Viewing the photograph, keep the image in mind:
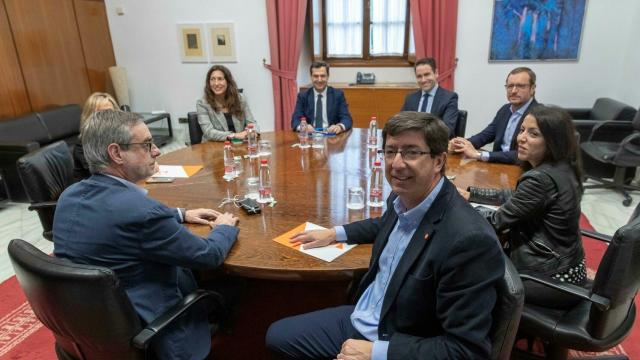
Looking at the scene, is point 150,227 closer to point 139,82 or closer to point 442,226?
point 442,226

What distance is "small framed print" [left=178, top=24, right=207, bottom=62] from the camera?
541 cm

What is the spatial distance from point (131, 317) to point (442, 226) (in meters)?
0.95

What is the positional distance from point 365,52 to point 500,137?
302cm

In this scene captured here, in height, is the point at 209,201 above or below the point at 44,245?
above

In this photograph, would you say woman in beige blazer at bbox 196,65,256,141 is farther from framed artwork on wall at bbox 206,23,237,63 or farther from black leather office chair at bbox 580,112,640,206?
black leather office chair at bbox 580,112,640,206

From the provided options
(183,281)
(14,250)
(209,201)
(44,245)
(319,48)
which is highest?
(319,48)

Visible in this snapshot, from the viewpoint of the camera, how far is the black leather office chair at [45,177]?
87.8 inches

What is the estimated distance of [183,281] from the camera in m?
1.55

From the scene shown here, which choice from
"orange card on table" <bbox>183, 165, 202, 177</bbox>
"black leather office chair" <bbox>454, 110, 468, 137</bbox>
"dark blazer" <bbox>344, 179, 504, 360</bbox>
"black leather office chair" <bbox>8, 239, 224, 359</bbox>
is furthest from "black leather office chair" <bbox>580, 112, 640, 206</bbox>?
"black leather office chair" <bbox>8, 239, 224, 359</bbox>

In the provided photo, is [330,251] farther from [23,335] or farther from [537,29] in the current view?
[537,29]

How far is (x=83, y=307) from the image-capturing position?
1131 millimetres

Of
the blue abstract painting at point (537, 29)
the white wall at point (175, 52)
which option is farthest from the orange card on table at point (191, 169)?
the blue abstract painting at point (537, 29)

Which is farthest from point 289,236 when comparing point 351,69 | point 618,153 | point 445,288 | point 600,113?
point 351,69

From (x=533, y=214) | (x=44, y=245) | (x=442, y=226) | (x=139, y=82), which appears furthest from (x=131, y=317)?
(x=139, y=82)
